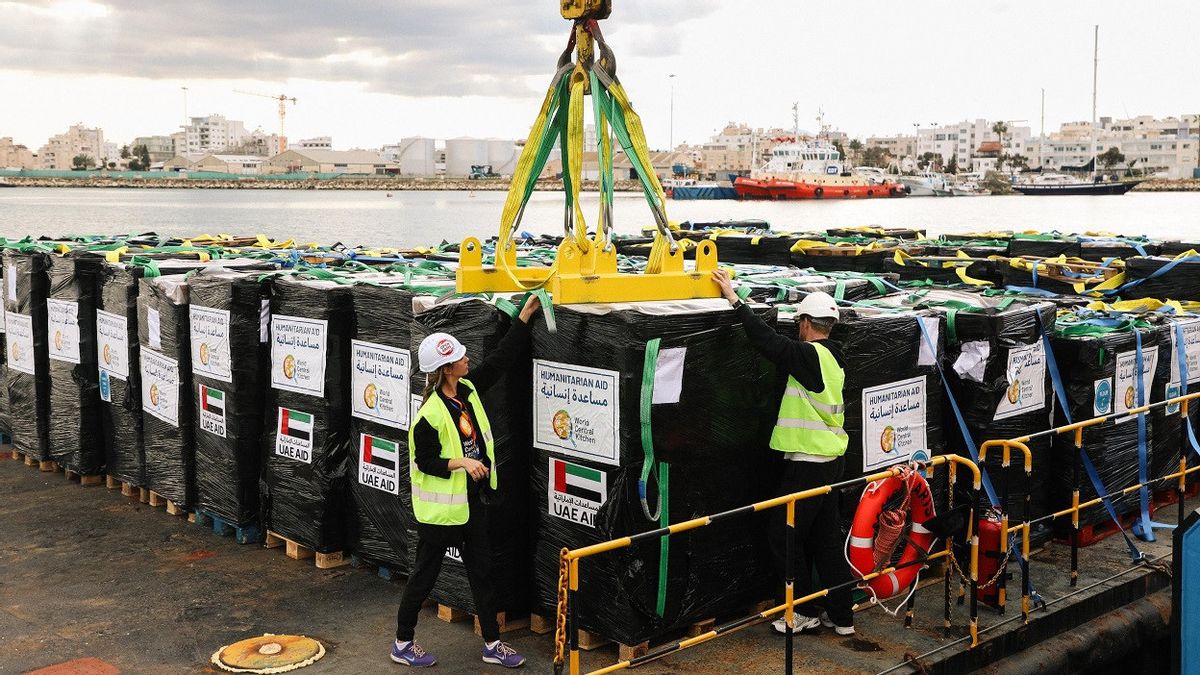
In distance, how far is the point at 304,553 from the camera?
302 inches

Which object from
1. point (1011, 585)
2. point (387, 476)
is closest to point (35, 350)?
point (387, 476)

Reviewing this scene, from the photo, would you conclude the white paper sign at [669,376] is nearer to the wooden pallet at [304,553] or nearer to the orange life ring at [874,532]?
the orange life ring at [874,532]

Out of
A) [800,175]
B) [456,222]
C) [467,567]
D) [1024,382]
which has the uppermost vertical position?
[800,175]

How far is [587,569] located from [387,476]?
5.85ft

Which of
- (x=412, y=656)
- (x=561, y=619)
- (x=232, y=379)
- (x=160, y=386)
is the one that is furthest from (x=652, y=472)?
(x=160, y=386)

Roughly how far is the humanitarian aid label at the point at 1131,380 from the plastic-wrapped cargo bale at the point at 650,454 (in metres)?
3.29

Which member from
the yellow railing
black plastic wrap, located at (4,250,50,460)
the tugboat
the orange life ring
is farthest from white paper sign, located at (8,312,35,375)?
the tugboat

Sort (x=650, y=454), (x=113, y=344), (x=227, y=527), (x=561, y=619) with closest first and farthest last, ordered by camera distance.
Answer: (x=561, y=619)
(x=650, y=454)
(x=227, y=527)
(x=113, y=344)

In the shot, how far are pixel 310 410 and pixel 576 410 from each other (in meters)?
2.41

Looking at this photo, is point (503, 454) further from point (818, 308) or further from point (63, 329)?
point (63, 329)

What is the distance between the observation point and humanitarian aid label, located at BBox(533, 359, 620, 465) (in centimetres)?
557

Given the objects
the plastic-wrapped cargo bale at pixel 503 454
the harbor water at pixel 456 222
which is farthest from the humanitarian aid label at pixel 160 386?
the harbor water at pixel 456 222

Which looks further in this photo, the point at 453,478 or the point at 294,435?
the point at 294,435

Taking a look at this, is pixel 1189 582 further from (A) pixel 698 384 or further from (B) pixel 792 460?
(A) pixel 698 384
